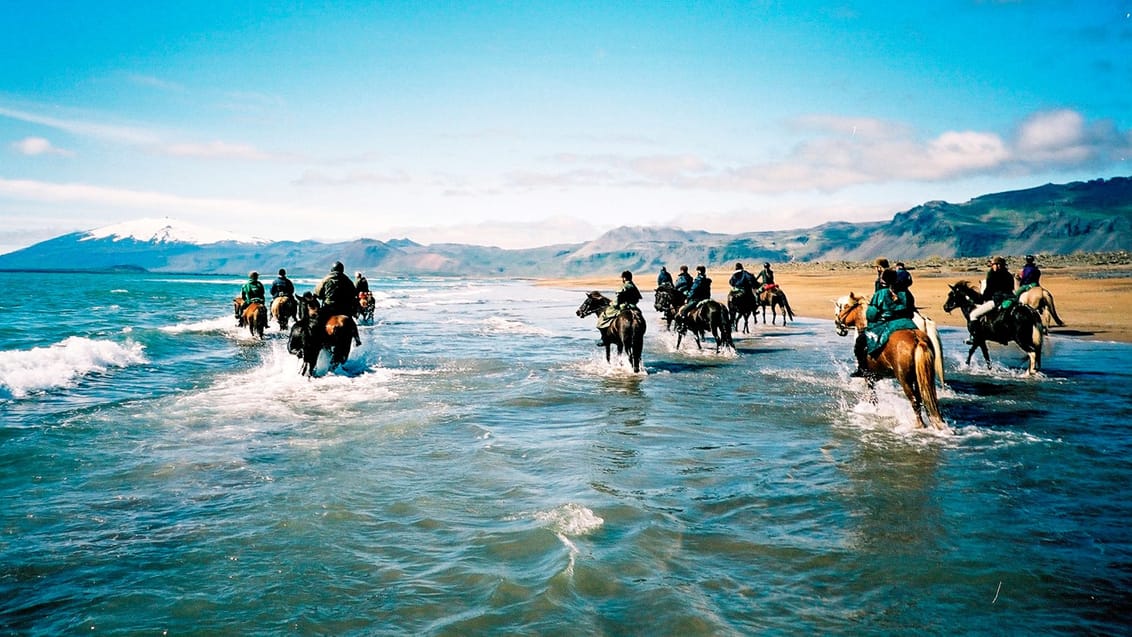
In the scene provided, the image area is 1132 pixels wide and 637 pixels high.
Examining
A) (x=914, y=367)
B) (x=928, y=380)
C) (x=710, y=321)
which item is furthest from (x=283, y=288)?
(x=928, y=380)

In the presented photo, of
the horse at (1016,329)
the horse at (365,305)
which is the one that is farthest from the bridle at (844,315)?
the horse at (365,305)

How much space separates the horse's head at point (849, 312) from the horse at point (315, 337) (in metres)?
10.7

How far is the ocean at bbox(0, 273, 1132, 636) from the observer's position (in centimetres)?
438

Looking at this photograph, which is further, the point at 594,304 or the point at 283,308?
the point at 283,308

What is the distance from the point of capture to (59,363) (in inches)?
608

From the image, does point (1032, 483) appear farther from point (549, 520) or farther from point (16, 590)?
point (16, 590)

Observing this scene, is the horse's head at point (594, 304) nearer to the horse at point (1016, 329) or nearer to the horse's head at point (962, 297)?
the horse's head at point (962, 297)

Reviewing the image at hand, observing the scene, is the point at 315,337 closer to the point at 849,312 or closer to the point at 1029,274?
the point at 849,312

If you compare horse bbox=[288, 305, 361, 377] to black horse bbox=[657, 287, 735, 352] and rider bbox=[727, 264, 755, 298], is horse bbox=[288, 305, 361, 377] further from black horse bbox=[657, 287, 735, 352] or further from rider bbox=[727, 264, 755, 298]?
rider bbox=[727, 264, 755, 298]

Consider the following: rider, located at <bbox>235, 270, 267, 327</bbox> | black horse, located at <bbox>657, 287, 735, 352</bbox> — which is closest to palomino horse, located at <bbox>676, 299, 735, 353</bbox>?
black horse, located at <bbox>657, 287, 735, 352</bbox>

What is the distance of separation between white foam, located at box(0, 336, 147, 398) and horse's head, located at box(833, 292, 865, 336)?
16624 millimetres

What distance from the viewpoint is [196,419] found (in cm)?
1023

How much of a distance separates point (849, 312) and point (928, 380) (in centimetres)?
516

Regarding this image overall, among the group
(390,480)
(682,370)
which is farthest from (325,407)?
(682,370)
